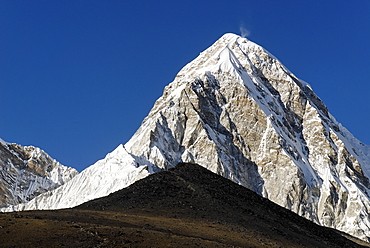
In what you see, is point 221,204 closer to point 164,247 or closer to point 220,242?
point 220,242

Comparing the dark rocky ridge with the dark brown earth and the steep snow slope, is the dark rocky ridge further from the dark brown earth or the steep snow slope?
the steep snow slope

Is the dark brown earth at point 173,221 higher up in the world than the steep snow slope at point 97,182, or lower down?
lower down

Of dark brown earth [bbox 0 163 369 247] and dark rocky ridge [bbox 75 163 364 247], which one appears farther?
dark rocky ridge [bbox 75 163 364 247]

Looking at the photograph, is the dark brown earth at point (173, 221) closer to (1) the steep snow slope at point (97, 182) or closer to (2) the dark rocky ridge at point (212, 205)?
(2) the dark rocky ridge at point (212, 205)

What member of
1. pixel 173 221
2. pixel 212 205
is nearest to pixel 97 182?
pixel 212 205

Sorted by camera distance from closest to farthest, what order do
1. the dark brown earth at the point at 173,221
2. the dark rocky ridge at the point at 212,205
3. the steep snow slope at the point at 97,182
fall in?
the dark brown earth at the point at 173,221, the dark rocky ridge at the point at 212,205, the steep snow slope at the point at 97,182

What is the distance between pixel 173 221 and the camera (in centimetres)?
5828

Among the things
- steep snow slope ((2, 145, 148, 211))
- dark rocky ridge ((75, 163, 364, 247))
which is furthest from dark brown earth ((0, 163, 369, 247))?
steep snow slope ((2, 145, 148, 211))

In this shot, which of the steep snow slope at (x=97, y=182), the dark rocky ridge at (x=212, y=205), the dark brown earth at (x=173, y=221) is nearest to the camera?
the dark brown earth at (x=173, y=221)

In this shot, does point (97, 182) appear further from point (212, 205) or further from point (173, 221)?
point (173, 221)

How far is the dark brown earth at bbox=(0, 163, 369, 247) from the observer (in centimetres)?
4397

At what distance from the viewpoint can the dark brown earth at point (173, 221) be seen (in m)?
44.0

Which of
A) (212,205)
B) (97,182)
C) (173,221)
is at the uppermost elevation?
(97,182)

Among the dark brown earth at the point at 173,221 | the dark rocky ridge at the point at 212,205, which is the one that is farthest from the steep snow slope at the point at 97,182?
the dark brown earth at the point at 173,221
